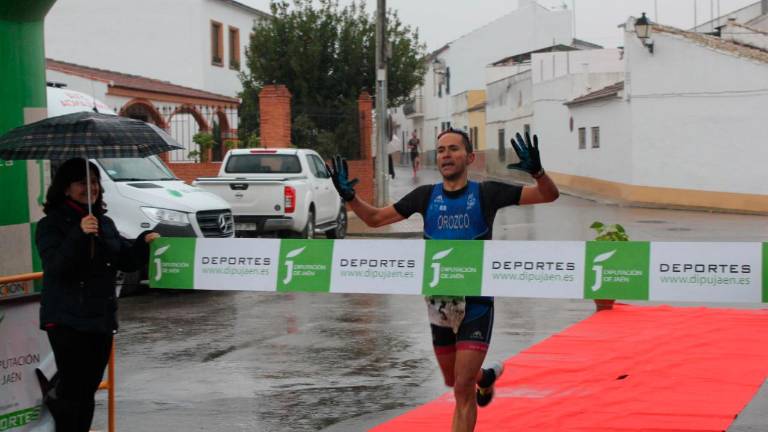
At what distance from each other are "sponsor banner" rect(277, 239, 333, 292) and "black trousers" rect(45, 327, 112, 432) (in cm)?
124

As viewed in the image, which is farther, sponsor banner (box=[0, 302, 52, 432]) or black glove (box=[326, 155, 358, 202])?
black glove (box=[326, 155, 358, 202])

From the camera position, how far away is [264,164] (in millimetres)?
20906

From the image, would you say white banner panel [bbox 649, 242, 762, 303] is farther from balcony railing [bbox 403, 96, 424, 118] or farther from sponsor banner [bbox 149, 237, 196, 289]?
balcony railing [bbox 403, 96, 424, 118]

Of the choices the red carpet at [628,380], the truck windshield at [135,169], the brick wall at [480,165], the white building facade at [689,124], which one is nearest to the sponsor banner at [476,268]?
the red carpet at [628,380]

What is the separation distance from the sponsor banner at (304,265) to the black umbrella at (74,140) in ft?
3.88

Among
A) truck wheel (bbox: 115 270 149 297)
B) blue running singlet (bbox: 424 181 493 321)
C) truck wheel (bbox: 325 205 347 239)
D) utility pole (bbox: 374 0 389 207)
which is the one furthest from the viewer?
utility pole (bbox: 374 0 389 207)

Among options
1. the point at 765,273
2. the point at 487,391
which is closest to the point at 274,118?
the point at 487,391

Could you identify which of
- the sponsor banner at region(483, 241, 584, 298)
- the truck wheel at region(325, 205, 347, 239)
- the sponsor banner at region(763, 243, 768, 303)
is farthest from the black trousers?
the truck wheel at region(325, 205, 347, 239)

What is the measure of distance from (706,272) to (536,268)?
95 cm

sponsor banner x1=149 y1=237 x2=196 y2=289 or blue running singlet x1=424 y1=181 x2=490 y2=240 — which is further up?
blue running singlet x1=424 y1=181 x2=490 y2=240

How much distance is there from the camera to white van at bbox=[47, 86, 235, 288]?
1427cm

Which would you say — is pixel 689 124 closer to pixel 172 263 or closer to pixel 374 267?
pixel 374 267

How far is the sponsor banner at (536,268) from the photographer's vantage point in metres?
6.30

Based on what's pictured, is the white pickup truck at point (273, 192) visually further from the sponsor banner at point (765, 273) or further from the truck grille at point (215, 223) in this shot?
the sponsor banner at point (765, 273)
